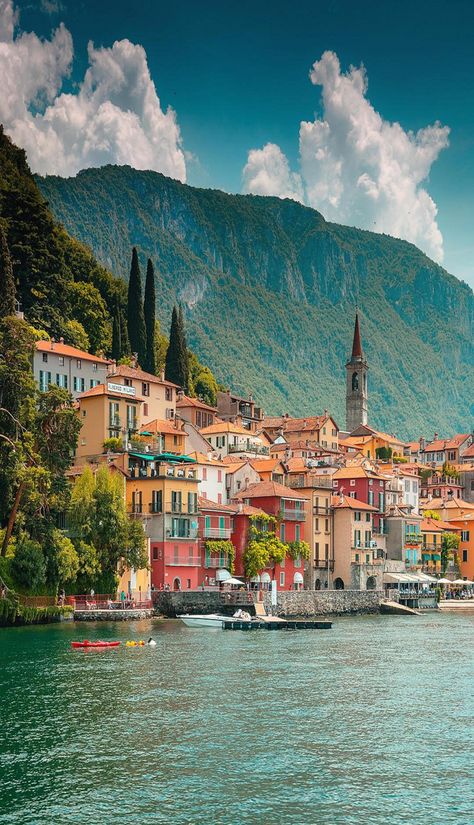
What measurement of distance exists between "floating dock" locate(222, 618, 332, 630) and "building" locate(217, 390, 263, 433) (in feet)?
197

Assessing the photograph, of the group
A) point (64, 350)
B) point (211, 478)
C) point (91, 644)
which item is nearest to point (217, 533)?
point (211, 478)

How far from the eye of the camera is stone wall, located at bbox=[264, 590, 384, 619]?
83.9m

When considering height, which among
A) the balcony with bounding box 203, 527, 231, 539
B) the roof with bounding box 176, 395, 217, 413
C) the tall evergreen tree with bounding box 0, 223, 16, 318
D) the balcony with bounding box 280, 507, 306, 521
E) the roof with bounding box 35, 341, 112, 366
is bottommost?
the balcony with bounding box 203, 527, 231, 539

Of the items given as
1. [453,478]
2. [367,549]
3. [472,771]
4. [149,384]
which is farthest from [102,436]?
[453,478]

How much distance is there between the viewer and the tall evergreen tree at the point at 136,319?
389ft

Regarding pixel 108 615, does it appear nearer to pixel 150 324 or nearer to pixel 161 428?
pixel 161 428

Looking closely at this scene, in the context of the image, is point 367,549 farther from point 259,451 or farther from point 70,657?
point 70,657

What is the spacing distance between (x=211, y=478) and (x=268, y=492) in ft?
19.4

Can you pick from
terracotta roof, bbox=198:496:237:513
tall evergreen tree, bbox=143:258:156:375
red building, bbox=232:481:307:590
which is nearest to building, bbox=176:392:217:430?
tall evergreen tree, bbox=143:258:156:375

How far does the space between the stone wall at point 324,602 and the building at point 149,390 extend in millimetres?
24350

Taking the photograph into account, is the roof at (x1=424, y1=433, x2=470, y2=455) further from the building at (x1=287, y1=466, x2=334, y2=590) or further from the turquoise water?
the turquoise water

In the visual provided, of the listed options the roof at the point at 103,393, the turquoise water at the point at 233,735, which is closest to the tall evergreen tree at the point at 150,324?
the roof at the point at 103,393

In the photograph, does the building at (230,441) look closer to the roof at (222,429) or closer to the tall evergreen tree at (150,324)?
the roof at (222,429)

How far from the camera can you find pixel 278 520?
305 ft
